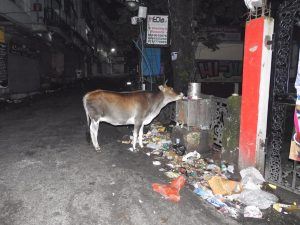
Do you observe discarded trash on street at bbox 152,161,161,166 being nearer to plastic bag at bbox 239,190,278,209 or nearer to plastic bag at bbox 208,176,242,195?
plastic bag at bbox 208,176,242,195

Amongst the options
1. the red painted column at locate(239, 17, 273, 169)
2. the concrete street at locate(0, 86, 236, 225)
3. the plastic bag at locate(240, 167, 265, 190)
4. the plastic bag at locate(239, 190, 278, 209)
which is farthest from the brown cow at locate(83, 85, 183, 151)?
the plastic bag at locate(239, 190, 278, 209)

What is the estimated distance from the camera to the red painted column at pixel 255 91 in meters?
5.99

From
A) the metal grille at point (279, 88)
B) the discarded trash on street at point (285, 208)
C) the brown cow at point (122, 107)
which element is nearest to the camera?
the discarded trash on street at point (285, 208)

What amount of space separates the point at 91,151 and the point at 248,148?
4.04 m

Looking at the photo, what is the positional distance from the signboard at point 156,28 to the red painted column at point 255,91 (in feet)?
17.8

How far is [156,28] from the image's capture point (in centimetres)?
1145

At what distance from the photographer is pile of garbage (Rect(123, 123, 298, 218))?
5.40m

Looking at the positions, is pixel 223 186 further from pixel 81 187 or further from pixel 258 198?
pixel 81 187

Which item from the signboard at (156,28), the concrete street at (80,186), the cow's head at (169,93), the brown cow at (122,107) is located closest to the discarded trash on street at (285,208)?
the concrete street at (80,186)

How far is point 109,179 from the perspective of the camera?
253 inches

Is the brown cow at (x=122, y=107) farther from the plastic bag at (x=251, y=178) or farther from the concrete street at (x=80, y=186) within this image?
the plastic bag at (x=251, y=178)

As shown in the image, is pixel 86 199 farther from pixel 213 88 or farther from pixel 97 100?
pixel 213 88

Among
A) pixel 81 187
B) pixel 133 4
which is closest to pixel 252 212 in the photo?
pixel 81 187

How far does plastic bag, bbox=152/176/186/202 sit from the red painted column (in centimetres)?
154
